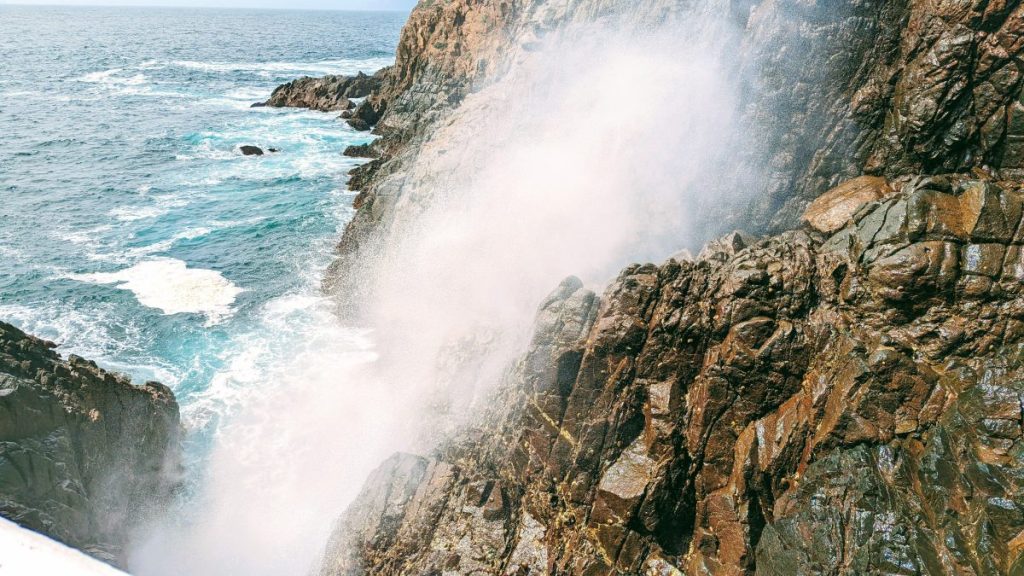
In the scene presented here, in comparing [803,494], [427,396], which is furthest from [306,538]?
[803,494]

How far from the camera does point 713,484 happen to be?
14352 mm

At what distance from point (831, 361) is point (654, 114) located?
15698 millimetres

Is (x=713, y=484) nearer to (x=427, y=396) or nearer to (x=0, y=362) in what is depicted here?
(x=427, y=396)

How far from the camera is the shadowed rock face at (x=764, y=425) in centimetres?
1195

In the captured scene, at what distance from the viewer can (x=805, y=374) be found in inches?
559

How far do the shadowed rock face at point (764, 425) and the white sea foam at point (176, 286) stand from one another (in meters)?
21.9

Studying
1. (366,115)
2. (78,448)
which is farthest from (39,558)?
(366,115)

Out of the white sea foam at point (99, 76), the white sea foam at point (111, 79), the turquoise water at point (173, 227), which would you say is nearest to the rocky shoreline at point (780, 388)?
the turquoise water at point (173, 227)

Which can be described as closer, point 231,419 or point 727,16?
point 727,16

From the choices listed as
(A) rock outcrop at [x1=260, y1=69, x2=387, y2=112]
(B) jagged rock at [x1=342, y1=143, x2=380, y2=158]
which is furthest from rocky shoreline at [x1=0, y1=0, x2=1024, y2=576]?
(A) rock outcrop at [x1=260, y1=69, x2=387, y2=112]

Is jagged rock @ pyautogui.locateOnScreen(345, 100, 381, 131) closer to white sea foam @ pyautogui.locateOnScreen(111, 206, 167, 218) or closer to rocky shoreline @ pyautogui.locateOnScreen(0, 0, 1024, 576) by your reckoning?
white sea foam @ pyautogui.locateOnScreen(111, 206, 167, 218)

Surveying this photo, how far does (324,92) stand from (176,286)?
49.5 meters

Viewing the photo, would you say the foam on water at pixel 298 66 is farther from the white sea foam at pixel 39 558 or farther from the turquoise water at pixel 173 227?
the white sea foam at pixel 39 558

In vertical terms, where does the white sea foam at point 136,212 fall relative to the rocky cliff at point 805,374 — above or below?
below
